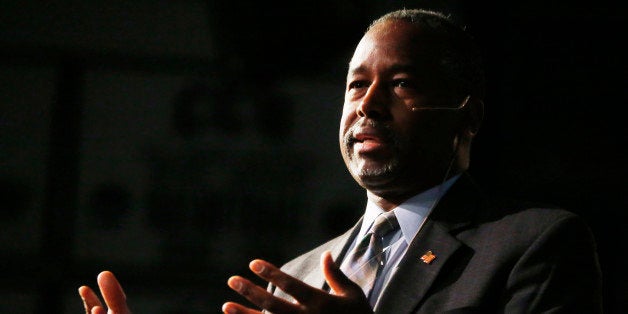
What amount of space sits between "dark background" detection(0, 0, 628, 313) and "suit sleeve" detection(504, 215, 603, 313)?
1.08 meters

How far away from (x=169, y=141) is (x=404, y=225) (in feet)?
3.81

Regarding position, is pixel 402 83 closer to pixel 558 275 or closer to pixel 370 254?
pixel 370 254

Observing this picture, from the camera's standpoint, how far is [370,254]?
1637 millimetres

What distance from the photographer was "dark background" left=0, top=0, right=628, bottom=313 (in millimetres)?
2508

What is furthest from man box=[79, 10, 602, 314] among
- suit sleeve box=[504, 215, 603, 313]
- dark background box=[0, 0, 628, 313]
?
dark background box=[0, 0, 628, 313]

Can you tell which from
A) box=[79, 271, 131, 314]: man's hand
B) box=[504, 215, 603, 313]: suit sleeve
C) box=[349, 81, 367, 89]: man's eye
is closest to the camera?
box=[504, 215, 603, 313]: suit sleeve

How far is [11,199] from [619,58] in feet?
6.28

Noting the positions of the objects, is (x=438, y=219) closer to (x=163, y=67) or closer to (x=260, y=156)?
(x=260, y=156)

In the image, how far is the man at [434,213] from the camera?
1.41m

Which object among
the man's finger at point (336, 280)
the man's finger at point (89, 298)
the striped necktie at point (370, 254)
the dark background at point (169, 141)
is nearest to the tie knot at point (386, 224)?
the striped necktie at point (370, 254)

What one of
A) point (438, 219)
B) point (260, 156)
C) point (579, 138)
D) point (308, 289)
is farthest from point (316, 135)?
point (308, 289)

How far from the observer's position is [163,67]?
8.57 ft

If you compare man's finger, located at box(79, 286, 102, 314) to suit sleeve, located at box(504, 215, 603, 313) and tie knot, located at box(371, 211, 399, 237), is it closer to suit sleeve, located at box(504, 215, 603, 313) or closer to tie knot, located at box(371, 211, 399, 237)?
tie knot, located at box(371, 211, 399, 237)

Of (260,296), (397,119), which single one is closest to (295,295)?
(260,296)
